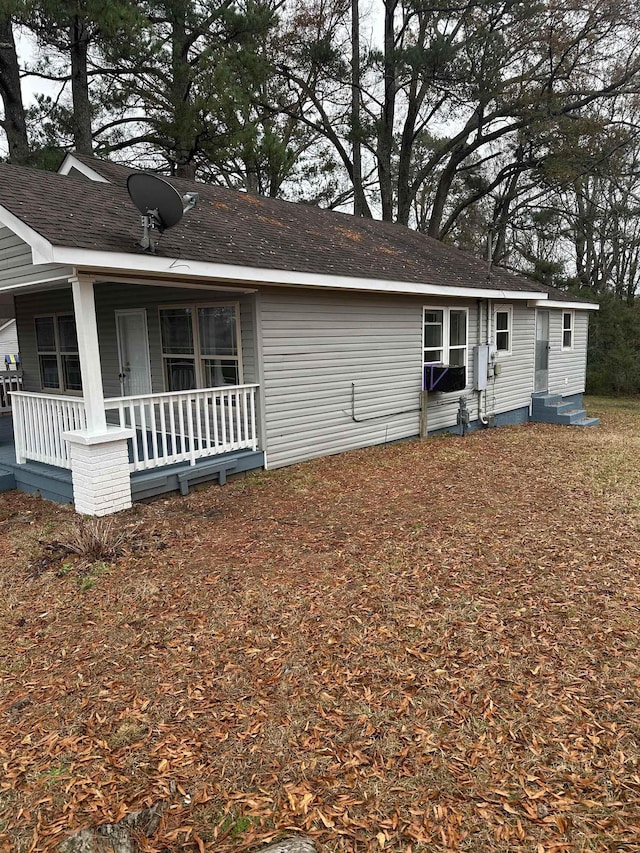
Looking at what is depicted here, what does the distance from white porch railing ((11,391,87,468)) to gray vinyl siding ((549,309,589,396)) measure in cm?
1194

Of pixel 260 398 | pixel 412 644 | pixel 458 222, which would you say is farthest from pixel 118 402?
pixel 458 222

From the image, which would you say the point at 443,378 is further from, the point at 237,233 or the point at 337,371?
the point at 237,233

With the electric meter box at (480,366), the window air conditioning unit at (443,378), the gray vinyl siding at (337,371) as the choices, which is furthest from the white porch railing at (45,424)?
the electric meter box at (480,366)

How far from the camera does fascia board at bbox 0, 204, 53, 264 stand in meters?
5.26

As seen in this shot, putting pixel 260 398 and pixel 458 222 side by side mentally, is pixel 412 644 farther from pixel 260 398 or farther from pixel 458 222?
pixel 458 222

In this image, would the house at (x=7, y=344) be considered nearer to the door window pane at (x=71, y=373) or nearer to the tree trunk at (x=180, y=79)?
the tree trunk at (x=180, y=79)

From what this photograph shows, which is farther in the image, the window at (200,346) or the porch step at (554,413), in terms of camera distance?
the porch step at (554,413)

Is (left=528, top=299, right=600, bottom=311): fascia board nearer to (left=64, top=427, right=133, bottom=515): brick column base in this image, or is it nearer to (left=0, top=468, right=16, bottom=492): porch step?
(left=64, top=427, right=133, bottom=515): brick column base

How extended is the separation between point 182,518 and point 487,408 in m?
8.08

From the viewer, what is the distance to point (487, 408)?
12.2 m

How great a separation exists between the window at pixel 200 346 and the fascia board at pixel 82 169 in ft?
7.19

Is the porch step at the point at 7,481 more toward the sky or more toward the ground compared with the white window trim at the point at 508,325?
more toward the ground

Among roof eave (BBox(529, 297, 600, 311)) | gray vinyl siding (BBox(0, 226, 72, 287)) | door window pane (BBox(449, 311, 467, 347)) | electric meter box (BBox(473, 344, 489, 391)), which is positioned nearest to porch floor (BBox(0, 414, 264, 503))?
gray vinyl siding (BBox(0, 226, 72, 287))

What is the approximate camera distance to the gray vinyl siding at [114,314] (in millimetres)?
7801
